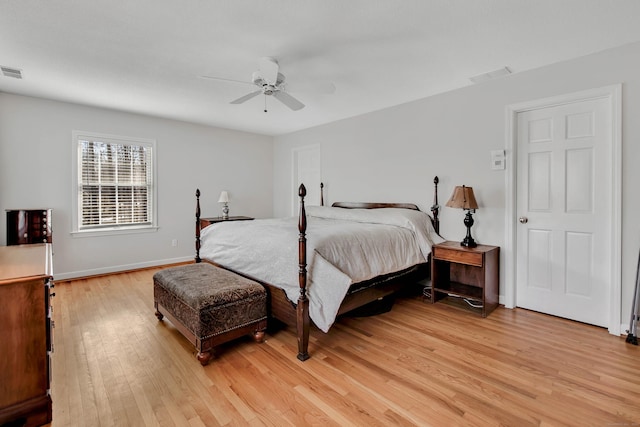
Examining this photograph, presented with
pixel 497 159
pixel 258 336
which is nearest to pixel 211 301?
pixel 258 336

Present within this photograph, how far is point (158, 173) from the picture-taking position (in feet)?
16.9

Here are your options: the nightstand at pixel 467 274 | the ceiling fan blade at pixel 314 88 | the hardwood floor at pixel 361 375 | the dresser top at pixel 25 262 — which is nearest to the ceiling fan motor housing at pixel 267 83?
the ceiling fan blade at pixel 314 88

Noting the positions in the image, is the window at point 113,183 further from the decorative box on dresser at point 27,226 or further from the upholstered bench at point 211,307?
the upholstered bench at point 211,307

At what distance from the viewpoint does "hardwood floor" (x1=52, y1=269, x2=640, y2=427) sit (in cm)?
174

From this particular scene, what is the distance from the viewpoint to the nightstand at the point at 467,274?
3156 mm

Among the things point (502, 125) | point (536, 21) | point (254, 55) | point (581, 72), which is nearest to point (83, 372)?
point (254, 55)

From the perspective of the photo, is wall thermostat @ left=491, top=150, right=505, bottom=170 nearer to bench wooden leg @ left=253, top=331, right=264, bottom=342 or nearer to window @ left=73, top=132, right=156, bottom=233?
bench wooden leg @ left=253, top=331, right=264, bottom=342

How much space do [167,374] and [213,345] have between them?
33cm

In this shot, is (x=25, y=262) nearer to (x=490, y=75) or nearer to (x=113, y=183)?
(x=113, y=183)

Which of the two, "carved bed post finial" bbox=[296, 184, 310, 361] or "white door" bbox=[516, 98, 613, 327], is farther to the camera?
"white door" bbox=[516, 98, 613, 327]

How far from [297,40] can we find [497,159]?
241 cm

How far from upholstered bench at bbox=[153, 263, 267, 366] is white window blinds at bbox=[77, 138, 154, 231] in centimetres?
268

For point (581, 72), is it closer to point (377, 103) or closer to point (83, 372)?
point (377, 103)

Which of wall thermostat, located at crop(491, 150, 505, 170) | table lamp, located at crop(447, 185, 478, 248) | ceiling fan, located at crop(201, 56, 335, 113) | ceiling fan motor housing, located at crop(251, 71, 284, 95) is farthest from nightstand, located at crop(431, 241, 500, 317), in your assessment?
ceiling fan motor housing, located at crop(251, 71, 284, 95)
